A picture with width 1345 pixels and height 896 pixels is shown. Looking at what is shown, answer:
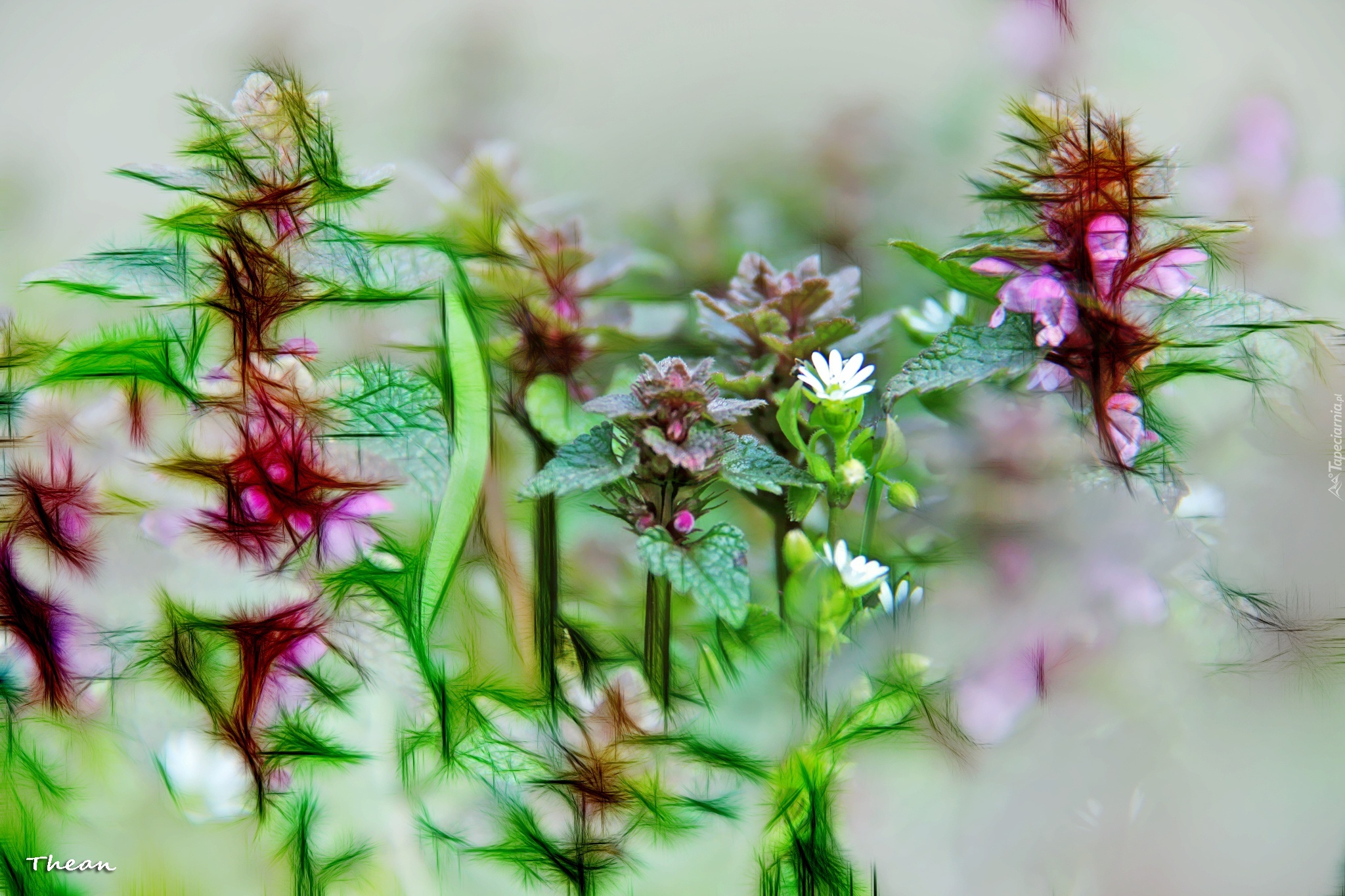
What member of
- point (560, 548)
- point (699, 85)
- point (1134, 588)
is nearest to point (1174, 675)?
point (1134, 588)

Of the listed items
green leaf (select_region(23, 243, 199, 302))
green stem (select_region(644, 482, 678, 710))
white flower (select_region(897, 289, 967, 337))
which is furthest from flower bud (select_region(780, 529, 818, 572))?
green leaf (select_region(23, 243, 199, 302))

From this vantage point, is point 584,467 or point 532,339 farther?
point 532,339

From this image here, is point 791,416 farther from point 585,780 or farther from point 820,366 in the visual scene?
point 585,780

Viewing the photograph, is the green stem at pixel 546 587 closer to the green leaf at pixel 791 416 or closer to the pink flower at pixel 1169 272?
the green leaf at pixel 791 416

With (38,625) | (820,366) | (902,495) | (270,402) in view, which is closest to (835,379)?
(820,366)

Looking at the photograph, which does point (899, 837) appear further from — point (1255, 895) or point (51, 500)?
point (51, 500)
